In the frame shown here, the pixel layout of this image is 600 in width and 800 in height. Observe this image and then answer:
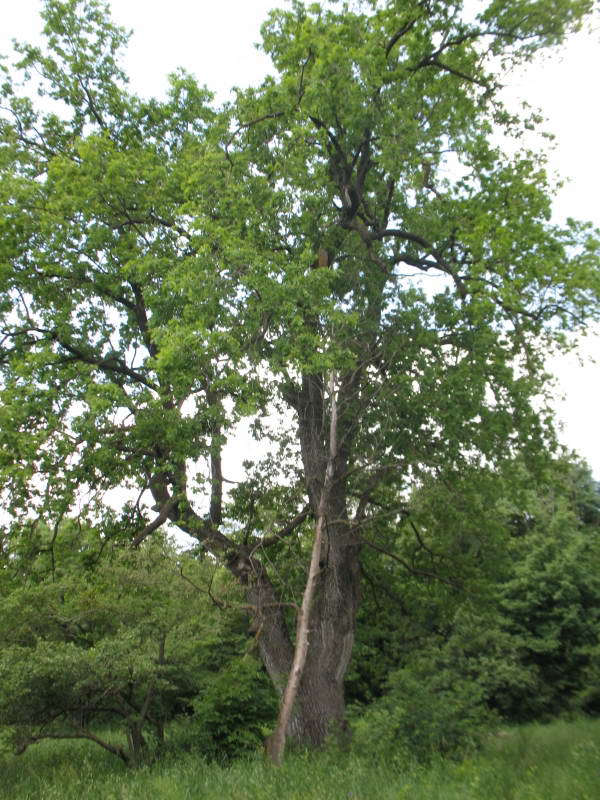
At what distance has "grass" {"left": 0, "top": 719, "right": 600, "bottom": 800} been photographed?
649 cm

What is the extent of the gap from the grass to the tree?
10.1ft

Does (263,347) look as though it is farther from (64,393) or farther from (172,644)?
(172,644)

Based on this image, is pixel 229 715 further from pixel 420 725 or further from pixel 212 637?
pixel 420 725

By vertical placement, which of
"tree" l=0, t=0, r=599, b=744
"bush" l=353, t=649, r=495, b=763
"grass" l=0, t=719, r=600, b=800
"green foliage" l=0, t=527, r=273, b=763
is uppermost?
"tree" l=0, t=0, r=599, b=744

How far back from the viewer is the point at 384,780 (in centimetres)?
734

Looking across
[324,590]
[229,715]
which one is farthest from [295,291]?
[229,715]

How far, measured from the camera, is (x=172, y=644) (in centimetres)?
1402

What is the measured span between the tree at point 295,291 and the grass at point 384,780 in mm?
3084

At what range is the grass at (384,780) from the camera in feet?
21.3

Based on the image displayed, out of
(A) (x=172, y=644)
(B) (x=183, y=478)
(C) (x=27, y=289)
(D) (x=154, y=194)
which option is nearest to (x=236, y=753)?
(A) (x=172, y=644)

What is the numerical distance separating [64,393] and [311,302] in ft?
14.9

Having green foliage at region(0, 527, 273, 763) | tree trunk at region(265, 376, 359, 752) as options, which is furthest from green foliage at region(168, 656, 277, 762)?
Result: tree trunk at region(265, 376, 359, 752)

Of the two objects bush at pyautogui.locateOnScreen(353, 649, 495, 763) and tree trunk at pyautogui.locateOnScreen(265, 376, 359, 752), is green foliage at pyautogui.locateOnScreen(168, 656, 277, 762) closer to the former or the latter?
tree trunk at pyautogui.locateOnScreen(265, 376, 359, 752)

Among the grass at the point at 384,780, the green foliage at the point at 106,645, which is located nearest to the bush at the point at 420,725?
the grass at the point at 384,780
